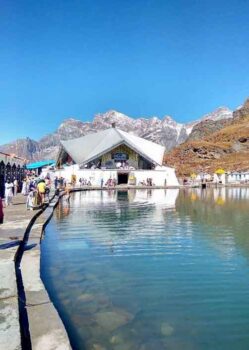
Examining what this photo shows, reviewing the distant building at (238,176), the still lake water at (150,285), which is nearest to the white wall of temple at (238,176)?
the distant building at (238,176)

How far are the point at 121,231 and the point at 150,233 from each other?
3.23 ft

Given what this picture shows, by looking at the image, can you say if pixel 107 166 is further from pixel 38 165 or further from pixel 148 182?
pixel 38 165

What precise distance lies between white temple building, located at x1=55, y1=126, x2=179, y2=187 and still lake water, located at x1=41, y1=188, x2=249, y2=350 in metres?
32.6

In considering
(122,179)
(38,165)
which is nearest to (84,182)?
(122,179)

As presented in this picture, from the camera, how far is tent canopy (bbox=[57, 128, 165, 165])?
161 feet

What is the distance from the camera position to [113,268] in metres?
7.70

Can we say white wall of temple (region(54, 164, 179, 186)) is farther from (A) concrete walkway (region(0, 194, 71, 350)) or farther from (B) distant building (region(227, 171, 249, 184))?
(A) concrete walkway (region(0, 194, 71, 350))

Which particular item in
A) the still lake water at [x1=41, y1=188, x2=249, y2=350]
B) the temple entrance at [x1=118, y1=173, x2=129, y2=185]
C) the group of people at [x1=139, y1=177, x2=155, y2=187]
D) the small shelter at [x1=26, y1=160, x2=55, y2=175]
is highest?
the small shelter at [x1=26, y1=160, x2=55, y2=175]

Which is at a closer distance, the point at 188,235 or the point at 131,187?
the point at 188,235

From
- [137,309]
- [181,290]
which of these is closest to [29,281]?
→ [137,309]

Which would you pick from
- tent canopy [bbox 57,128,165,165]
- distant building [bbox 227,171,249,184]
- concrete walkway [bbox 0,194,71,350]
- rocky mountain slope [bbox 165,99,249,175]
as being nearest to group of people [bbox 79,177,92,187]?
tent canopy [bbox 57,128,165,165]

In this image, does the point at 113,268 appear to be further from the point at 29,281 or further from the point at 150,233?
the point at 150,233

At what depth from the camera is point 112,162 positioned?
50312 mm

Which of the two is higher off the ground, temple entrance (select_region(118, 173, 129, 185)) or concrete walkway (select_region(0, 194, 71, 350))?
temple entrance (select_region(118, 173, 129, 185))
